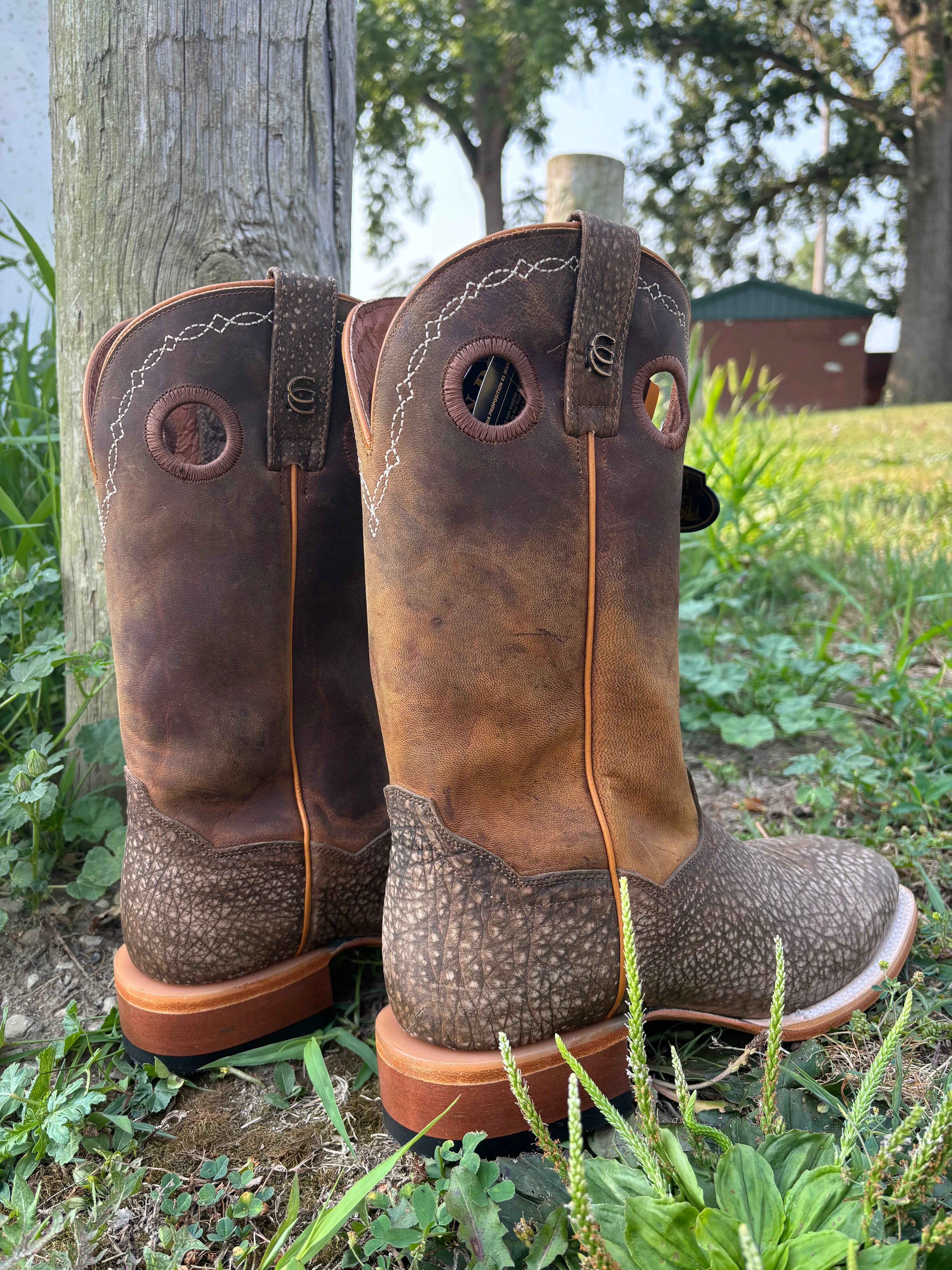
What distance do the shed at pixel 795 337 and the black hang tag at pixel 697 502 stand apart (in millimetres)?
18118

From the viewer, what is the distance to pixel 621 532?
1.02 meters

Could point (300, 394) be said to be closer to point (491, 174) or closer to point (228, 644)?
point (228, 644)

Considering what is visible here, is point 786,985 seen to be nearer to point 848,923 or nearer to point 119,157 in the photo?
point 848,923

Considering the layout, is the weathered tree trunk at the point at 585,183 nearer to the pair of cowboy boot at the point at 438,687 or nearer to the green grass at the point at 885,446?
the green grass at the point at 885,446

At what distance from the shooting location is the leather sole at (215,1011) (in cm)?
118

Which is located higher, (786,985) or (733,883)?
(733,883)

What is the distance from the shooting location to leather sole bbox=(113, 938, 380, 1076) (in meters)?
1.18

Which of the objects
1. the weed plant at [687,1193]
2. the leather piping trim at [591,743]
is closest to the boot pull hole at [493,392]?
the leather piping trim at [591,743]

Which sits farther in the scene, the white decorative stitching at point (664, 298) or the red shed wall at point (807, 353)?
the red shed wall at point (807, 353)

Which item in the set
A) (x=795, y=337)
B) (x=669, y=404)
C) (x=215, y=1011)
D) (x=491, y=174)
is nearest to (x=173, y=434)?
(x=669, y=404)

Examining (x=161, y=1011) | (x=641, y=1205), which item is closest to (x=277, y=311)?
(x=161, y=1011)

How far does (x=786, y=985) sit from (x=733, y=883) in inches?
5.6

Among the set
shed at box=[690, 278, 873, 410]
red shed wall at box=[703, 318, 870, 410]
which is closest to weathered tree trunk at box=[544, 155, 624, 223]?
red shed wall at box=[703, 318, 870, 410]

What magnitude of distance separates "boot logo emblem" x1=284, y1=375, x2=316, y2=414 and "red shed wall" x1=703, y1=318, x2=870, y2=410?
1820 cm
